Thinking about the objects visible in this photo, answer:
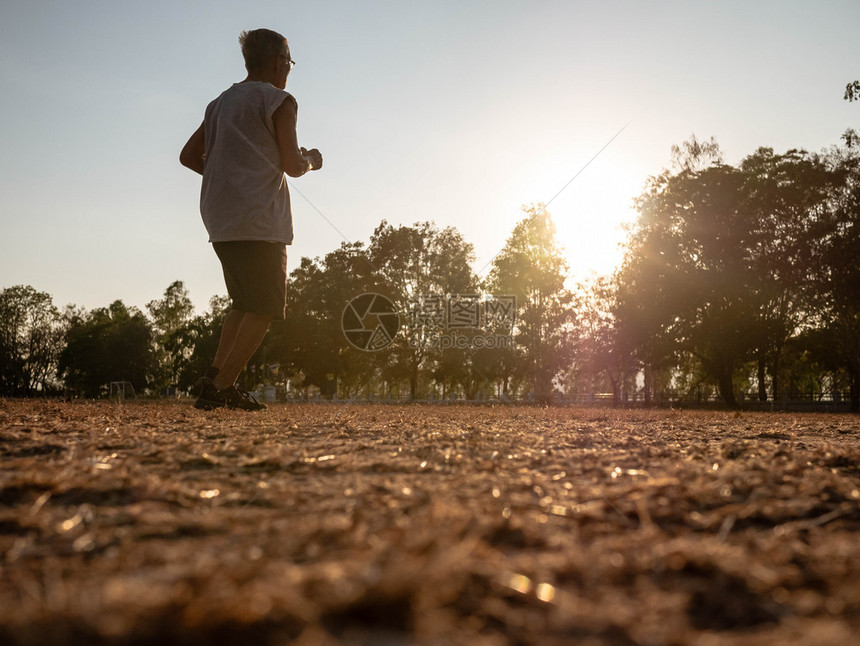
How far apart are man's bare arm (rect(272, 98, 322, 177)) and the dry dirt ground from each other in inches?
Result: 135

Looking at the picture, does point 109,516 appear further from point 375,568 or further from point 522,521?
point 522,521

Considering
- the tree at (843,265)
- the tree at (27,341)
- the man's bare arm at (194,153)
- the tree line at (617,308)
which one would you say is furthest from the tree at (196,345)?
the man's bare arm at (194,153)

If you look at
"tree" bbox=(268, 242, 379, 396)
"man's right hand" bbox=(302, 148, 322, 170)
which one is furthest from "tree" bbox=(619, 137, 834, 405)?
"man's right hand" bbox=(302, 148, 322, 170)

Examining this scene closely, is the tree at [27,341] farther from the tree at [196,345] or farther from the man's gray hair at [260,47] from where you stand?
the man's gray hair at [260,47]

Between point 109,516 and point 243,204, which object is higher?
point 243,204

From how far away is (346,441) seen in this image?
336cm

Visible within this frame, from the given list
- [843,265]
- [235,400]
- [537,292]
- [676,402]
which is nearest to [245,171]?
[235,400]

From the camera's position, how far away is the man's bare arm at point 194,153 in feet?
18.8

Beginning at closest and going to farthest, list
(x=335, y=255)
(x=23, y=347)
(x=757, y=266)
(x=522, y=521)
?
(x=522, y=521) → (x=757, y=266) → (x=335, y=255) → (x=23, y=347)

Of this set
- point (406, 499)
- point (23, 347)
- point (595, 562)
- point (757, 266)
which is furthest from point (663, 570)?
point (23, 347)

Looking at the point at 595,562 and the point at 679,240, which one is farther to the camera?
the point at 679,240

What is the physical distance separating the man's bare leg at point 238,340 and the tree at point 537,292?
132ft

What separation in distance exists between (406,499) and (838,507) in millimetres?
1162

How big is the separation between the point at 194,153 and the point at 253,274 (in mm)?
1314
